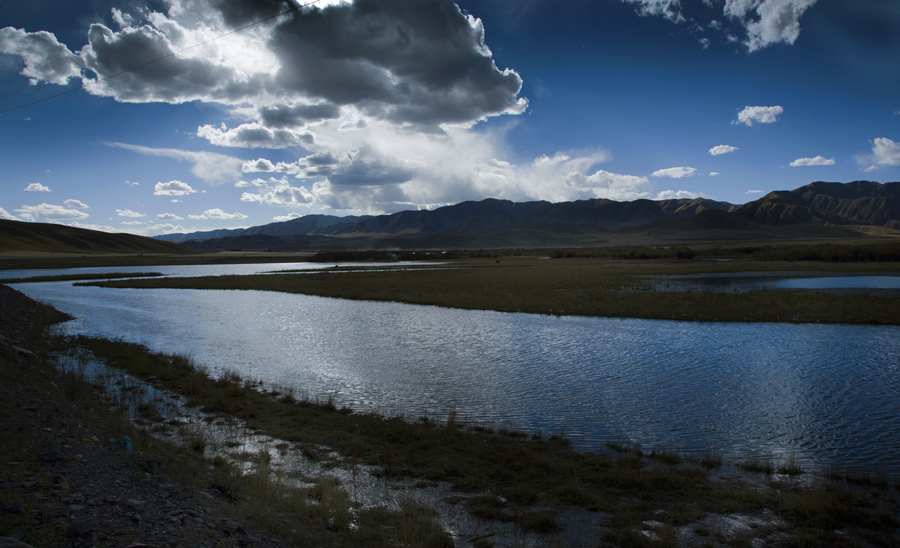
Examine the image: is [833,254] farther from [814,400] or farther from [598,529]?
[598,529]

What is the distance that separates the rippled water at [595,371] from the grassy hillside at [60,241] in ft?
488

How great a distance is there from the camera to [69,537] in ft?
14.5

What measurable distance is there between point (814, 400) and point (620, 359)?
18.3 feet

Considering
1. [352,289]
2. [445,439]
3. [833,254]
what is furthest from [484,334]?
[833,254]

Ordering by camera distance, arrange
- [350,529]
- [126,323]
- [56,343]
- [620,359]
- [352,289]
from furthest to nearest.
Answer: [352,289] → [126,323] → [56,343] → [620,359] → [350,529]

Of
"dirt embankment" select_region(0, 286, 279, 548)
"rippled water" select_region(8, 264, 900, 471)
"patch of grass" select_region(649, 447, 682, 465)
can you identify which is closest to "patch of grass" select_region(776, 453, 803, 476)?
"rippled water" select_region(8, 264, 900, 471)

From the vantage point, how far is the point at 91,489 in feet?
18.3

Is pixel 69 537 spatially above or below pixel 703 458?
above

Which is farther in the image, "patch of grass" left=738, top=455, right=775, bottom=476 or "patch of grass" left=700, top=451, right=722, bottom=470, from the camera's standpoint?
"patch of grass" left=700, top=451, right=722, bottom=470

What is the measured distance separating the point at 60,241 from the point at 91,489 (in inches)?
7641

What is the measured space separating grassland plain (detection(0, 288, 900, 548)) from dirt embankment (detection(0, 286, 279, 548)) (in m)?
0.02

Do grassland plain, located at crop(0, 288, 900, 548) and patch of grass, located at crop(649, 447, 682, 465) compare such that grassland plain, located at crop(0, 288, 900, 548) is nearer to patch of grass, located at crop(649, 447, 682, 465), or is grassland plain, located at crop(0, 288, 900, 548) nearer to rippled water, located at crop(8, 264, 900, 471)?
patch of grass, located at crop(649, 447, 682, 465)

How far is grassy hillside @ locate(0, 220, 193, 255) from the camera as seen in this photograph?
138 metres

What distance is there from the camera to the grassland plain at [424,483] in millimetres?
5270
